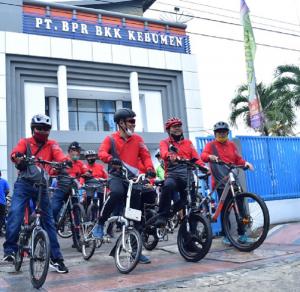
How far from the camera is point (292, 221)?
7961 millimetres

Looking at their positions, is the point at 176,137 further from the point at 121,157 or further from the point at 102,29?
the point at 102,29

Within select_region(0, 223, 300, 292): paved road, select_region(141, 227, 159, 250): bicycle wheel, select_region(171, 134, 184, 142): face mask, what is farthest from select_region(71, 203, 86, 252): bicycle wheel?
select_region(171, 134, 184, 142): face mask

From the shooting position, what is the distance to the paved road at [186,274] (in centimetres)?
365

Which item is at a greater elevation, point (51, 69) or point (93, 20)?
Answer: point (93, 20)

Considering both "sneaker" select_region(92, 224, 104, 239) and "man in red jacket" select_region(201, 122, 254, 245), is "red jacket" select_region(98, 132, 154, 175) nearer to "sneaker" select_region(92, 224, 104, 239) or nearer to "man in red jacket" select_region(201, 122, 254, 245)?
"sneaker" select_region(92, 224, 104, 239)

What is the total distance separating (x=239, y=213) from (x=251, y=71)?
242 inches

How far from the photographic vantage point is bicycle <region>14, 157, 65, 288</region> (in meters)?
3.82

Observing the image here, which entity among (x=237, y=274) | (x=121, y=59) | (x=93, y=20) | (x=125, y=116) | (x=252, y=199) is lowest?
(x=237, y=274)

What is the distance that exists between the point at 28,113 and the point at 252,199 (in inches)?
539

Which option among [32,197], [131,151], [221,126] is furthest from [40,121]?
[221,126]

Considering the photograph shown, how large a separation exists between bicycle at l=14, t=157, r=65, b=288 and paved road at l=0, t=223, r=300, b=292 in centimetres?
15

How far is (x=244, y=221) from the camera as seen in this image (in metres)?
5.25

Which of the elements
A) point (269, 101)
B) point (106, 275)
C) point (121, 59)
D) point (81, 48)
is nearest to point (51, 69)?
point (81, 48)

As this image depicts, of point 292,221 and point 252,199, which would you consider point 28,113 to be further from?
point 252,199
